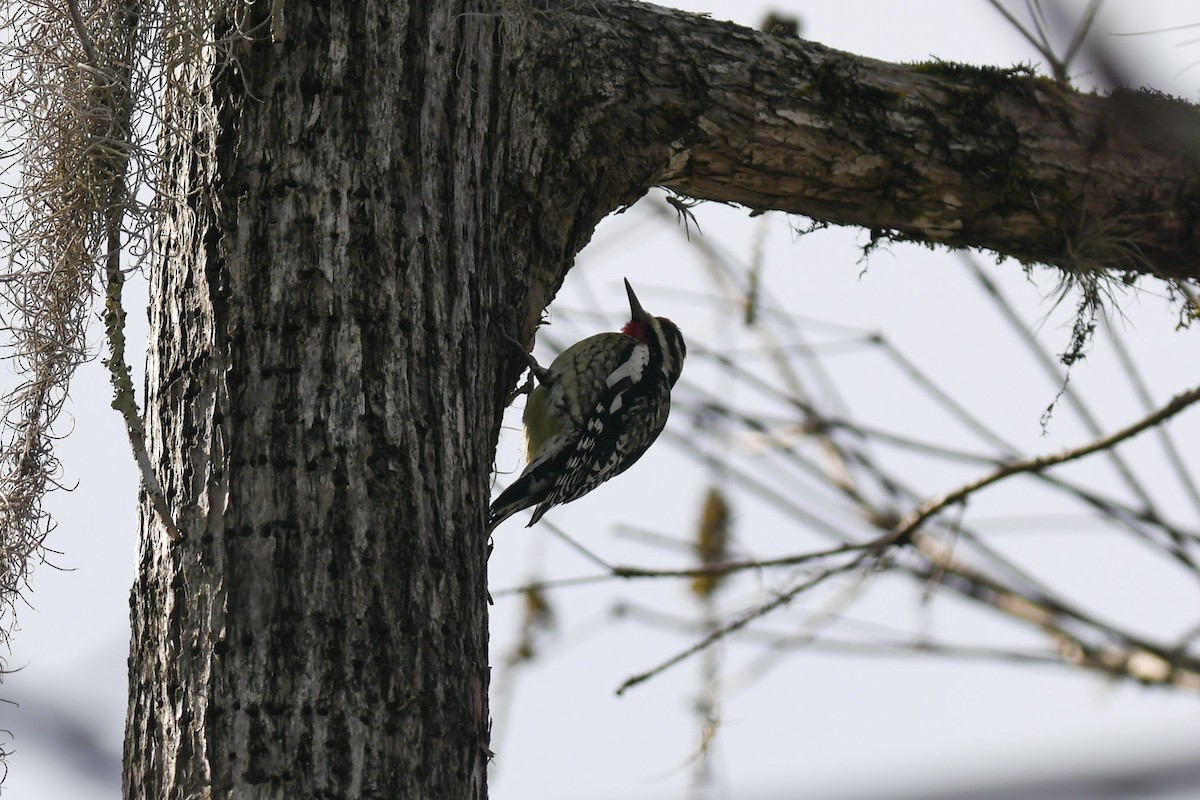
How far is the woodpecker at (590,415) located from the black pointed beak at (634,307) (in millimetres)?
171

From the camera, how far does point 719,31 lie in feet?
9.27

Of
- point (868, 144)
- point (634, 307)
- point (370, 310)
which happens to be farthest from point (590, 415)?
point (370, 310)

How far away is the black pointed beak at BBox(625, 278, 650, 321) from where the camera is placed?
4719mm

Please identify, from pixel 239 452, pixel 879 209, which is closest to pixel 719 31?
pixel 879 209

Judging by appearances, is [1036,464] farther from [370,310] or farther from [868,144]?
[370,310]

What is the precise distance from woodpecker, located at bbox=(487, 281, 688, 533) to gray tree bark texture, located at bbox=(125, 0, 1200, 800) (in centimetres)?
134

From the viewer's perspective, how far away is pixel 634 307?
4.75 m

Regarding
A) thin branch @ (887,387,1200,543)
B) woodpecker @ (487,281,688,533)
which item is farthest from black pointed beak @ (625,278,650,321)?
thin branch @ (887,387,1200,543)

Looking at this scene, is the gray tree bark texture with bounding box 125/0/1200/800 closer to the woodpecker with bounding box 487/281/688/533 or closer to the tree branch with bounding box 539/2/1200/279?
the tree branch with bounding box 539/2/1200/279

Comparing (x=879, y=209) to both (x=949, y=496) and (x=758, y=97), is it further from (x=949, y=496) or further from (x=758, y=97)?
(x=949, y=496)

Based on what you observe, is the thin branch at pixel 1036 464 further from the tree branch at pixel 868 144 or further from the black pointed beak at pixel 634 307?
the black pointed beak at pixel 634 307

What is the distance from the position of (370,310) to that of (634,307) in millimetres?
2659

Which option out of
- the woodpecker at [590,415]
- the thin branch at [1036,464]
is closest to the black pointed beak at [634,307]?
the woodpecker at [590,415]

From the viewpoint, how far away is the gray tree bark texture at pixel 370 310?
192 cm
